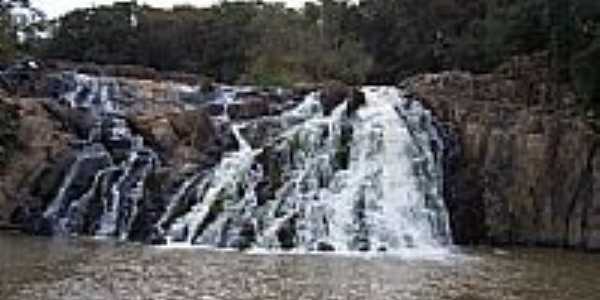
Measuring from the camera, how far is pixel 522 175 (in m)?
30.7

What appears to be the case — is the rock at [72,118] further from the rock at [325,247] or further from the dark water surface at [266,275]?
the rock at [325,247]

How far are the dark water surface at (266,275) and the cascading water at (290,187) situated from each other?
2279mm

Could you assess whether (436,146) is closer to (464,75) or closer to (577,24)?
(464,75)

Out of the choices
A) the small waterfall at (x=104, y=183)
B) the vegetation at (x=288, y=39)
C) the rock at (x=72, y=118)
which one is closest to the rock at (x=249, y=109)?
the small waterfall at (x=104, y=183)

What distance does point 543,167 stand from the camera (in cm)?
3066

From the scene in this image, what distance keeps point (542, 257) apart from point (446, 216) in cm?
404

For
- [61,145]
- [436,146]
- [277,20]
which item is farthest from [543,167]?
[277,20]

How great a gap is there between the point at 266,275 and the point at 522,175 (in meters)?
12.1

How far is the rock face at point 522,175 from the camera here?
30125 millimetres

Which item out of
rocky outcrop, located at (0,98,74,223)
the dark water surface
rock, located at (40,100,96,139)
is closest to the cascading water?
rock, located at (40,100,96,139)

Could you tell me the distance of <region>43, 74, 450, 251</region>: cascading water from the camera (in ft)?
91.0

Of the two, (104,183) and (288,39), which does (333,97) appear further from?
(288,39)

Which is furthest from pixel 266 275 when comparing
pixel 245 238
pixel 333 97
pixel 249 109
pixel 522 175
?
pixel 249 109

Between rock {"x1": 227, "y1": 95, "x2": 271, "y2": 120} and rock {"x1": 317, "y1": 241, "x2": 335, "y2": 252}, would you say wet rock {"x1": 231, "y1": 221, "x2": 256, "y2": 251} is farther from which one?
rock {"x1": 227, "y1": 95, "x2": 271, "y2": 120}
